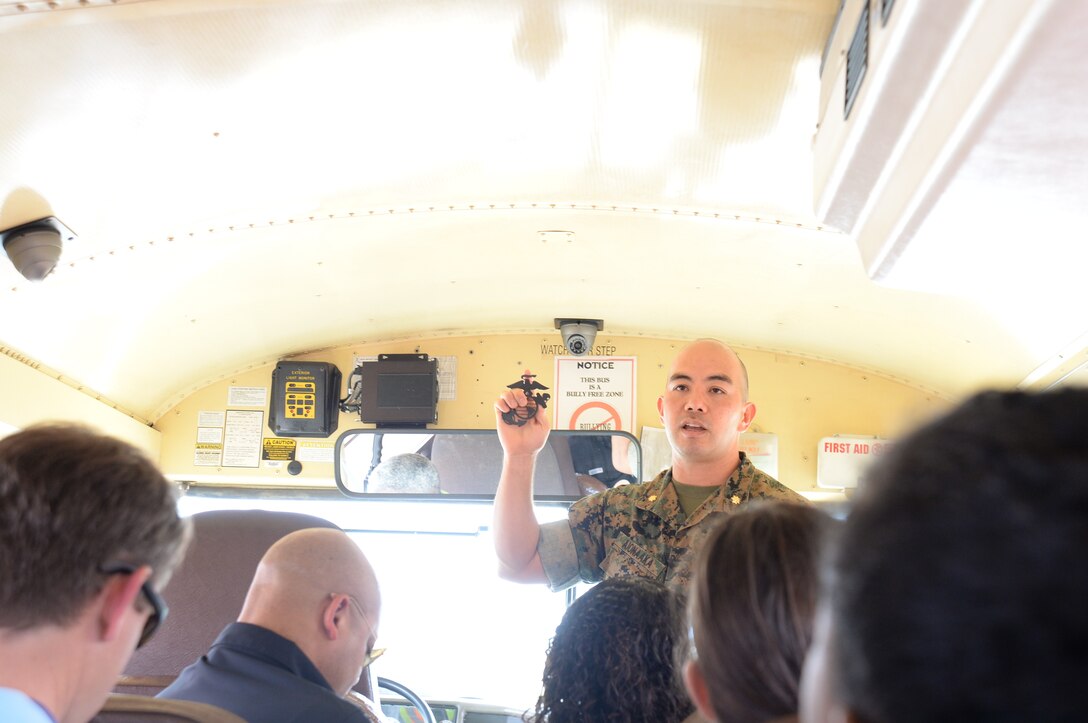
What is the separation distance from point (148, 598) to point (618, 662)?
802mm

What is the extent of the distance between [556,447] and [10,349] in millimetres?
2233

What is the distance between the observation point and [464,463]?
4.60 m

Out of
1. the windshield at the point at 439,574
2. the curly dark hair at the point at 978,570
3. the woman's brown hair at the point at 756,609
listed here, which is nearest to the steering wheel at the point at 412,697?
the windshield at the point at 439,574

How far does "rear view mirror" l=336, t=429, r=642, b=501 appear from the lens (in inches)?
177

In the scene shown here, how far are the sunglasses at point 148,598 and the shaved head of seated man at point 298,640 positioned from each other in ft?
1.93

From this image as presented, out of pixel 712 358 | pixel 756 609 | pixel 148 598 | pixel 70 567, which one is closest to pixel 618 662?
pixel 756 609

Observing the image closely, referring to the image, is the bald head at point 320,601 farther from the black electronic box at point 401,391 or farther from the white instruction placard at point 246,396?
the white instruction placard at point 246,396

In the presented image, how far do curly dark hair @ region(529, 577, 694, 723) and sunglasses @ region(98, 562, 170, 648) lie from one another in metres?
0.70

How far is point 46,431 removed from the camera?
155cm

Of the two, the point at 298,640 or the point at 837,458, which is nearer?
the point at 298,640

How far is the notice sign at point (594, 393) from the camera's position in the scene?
4.57 metres

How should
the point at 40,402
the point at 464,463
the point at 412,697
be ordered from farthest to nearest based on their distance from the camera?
1. the point at 464,463
2. the point at 412,697
3. the point at 40,402

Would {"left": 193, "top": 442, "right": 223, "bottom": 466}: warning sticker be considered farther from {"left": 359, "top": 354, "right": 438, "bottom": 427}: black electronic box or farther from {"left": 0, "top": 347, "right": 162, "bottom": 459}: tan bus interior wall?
{"left": 359, "top": 354, "right": 438, "bottom": 427}: black electronic box

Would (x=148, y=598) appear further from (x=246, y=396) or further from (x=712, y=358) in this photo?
(x=246, y=396)
